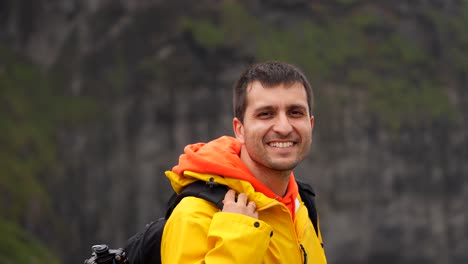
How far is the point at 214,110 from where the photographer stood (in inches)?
826

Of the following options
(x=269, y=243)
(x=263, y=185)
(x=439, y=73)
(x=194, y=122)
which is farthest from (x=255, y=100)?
(x=439, y=73)

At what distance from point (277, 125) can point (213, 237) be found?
0.51 m

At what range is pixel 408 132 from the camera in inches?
873

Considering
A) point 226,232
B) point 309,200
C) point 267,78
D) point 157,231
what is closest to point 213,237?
point 226,232

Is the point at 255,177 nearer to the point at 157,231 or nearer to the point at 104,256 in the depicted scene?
the point at 157,231

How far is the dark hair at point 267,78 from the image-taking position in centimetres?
282

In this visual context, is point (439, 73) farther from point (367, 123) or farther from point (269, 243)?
point (269, 243)

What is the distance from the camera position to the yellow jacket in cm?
257

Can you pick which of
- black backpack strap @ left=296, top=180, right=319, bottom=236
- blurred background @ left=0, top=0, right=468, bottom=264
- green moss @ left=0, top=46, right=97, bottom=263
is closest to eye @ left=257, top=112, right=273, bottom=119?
black backpack strap @ left=296, top=180, right=319, bottom=236

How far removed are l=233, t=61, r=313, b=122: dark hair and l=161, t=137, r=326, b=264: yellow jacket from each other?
0.21 metres

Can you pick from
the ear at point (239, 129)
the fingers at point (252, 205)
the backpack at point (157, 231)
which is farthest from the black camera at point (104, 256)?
the ear at point (239, 129)

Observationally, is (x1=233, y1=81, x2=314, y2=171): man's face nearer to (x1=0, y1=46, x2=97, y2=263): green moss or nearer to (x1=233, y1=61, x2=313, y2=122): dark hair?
(x1=233, y1=61, x2=313, y2=122): dark hair

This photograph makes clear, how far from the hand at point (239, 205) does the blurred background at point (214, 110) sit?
1642cm

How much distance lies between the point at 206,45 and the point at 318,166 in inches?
186
